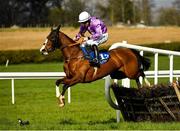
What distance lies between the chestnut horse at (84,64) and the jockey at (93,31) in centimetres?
16

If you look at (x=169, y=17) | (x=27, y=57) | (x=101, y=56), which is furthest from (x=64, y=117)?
(x=169, y=17)

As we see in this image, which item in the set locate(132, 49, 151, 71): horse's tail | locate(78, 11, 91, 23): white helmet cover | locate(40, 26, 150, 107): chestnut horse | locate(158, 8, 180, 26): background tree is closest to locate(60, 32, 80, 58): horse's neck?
locate(40, 26, 150, 107): chestnut horse

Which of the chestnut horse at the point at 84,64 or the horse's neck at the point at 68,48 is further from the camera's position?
the horse's neck at the point at 68,48

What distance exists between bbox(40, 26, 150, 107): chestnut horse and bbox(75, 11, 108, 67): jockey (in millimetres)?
162

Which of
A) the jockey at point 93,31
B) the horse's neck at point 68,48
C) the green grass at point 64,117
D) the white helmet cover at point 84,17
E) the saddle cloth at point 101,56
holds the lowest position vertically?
the green grass at point 64,117

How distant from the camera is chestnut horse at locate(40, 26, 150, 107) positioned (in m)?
8.67

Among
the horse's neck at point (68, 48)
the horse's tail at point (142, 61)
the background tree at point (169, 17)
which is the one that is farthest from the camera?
the background tree at point (169, 17)

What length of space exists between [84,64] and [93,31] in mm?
597

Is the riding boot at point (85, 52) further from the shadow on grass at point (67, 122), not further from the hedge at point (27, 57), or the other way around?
the hedge at point (27, 57)

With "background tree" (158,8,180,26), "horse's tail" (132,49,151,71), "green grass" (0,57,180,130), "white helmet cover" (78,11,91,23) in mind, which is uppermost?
"white helmet cover" (78,11,91,23)

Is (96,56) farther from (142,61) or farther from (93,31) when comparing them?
(142,61)

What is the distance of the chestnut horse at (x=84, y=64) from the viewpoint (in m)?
8.67

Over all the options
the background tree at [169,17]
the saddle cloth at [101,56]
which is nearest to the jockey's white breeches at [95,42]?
the saddle cloth at [101,56]

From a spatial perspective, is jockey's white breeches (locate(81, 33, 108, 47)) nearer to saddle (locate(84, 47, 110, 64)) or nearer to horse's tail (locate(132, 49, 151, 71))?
saddle (locate(84, 47, 110, 64))
